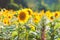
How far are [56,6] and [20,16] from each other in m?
11.7

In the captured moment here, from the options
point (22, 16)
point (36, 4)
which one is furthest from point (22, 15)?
point (36, 4)

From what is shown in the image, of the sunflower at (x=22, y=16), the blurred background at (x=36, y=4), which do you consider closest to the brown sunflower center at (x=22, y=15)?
the sunflower at (x=22, y=16)

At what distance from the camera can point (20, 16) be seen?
286cm

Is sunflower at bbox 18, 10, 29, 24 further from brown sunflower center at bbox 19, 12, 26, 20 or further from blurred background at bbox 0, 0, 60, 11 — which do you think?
blurred background at bbox 0, 0, 60, 11

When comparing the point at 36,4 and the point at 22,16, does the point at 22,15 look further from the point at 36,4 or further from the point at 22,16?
the point at 36,4

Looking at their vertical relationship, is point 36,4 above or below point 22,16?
below

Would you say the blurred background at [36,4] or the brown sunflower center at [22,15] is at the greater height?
the brown sunflower center at [22,15]

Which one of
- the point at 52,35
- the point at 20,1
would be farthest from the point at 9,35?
the point at 20,1

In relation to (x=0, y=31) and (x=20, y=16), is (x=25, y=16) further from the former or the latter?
(x=0, y=31)

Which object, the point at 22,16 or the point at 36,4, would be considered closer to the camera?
the point at 22,16

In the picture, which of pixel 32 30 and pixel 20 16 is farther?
pixel 20 16

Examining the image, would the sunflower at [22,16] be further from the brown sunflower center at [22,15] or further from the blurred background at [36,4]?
the blurred background at [36,4]

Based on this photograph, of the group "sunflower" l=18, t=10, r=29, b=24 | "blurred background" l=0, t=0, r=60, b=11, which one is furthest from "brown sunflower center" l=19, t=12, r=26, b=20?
"blurred background" l=0, t=0, r=60, b=11

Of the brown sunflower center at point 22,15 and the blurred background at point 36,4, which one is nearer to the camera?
the brown sunflower center at point 22,15
